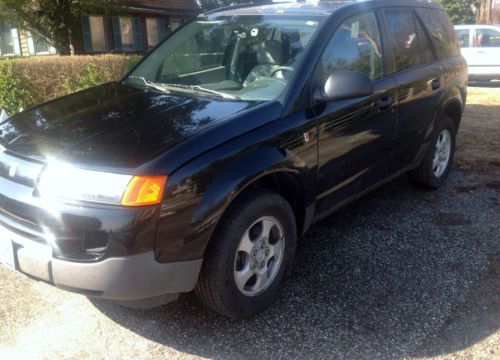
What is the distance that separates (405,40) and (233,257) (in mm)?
2648

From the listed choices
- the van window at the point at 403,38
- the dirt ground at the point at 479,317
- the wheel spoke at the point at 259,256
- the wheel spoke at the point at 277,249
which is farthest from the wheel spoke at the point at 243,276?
the van window at the point at 403,38

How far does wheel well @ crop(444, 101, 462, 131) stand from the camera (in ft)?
16.6

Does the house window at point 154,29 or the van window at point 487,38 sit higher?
the house window at point 154,29

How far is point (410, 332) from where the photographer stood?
2938mm

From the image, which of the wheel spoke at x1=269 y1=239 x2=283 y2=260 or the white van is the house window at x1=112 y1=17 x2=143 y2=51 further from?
the wheel spoke at x1=269 y1=239 x2=283 y2=260

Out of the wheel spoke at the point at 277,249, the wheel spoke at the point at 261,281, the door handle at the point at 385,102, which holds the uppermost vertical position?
the door handle at the point at 385,102

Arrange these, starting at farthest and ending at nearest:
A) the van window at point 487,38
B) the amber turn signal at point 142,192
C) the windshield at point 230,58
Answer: the van window at point 487,38 < the windshield at point 230,58 < the amber turn signal at point 142,192

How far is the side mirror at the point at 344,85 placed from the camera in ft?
10.4

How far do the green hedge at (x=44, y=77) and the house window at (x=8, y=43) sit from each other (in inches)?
507

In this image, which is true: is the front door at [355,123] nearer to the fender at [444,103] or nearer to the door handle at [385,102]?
the door handle at [385,102]

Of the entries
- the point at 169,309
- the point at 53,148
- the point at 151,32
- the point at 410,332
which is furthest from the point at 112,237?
the point at 151,32

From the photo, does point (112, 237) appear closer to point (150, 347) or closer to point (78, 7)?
point (150, 347)

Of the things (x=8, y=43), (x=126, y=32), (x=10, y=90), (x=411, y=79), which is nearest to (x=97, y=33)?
(x=126, y=32)

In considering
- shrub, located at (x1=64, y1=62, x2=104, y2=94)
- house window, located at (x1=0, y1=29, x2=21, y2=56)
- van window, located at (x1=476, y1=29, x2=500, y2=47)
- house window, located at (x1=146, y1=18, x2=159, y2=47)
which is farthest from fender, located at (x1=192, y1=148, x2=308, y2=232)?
house window, located at (x1=146, y1=18, x2=159, y2=47)
